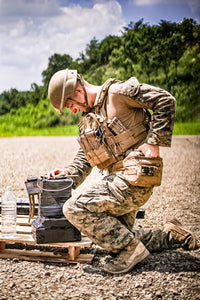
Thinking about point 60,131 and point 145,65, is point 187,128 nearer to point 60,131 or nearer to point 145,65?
point 145,65

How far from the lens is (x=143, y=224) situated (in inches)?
207

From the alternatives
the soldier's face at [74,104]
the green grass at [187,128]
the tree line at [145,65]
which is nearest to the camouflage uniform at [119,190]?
the soldier's face at [74,104]

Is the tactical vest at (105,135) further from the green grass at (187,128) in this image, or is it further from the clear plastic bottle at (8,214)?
the green grass at (187,128)

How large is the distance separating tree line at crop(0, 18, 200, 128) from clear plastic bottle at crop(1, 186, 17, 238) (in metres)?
14.6

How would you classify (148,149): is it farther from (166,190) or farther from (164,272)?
(166,190)

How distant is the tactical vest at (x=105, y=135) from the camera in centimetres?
367

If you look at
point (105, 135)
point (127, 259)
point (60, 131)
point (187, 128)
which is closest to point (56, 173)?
point (105, 135)

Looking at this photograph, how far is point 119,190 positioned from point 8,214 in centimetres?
150

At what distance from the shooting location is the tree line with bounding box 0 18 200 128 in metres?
19.2

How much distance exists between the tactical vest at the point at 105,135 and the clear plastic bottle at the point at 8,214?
1.07 metres

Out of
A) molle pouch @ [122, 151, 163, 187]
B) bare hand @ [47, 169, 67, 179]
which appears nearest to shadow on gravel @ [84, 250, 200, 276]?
molle pouch @ [122, 151, 163, 187]

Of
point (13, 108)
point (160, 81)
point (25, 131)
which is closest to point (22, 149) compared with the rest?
point (13, 108)

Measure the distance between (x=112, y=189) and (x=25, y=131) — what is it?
1869 cm

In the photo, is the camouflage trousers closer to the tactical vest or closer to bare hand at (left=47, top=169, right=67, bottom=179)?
the tactical vest
